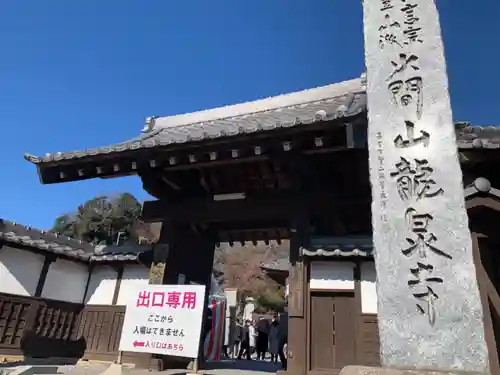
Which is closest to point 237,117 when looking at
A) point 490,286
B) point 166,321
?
point 166,321

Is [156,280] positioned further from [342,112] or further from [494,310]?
[494,310]

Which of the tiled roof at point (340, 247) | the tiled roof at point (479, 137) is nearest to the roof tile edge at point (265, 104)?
the tiled roof at point (479, 137)

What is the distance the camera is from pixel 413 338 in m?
3.25

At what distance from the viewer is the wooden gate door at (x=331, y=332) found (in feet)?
19.2

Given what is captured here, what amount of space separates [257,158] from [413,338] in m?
3.96

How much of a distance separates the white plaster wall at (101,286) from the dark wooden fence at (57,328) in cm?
15

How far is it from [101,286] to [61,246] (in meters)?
1.46

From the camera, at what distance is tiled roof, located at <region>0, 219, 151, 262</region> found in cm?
816

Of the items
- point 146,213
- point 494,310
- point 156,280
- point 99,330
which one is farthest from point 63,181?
point 494,310

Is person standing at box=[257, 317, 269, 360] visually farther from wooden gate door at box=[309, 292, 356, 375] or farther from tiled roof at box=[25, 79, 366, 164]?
tiled roof at box=[25, 79, 366, 164]

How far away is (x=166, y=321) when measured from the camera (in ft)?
18.3

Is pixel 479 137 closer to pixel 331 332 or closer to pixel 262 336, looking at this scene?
pixel 331 332

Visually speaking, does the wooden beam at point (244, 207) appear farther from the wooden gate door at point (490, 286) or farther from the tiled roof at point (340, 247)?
the wooden gate door at point (490, 286)

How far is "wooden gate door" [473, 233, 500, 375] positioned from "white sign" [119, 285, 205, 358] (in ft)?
12.3
